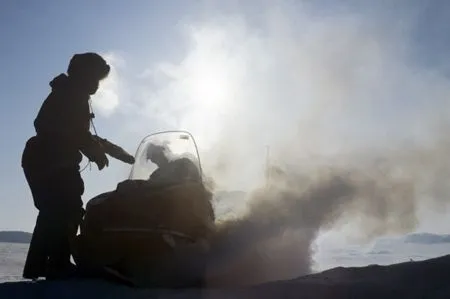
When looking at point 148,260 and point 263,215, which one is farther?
point 263,215

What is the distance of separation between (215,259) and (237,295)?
8.14ft

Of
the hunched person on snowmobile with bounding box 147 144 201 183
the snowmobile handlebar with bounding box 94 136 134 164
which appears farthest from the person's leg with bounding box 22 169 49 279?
the hunched person on snowmobile with bounding box 147 144 201 183

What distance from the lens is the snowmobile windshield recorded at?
8875 millimetres

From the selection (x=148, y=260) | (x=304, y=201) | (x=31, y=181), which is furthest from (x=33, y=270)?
(x=304, y=201)

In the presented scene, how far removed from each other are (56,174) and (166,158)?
2.02 m

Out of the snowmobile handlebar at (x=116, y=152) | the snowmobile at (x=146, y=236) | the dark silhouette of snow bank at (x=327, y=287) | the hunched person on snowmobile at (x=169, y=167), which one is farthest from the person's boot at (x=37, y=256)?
the hunched person on snowmobile at (x=169, y=167)

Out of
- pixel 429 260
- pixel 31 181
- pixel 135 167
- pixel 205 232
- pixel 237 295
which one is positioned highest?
pixel 135 167

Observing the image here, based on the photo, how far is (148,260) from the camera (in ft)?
23.8

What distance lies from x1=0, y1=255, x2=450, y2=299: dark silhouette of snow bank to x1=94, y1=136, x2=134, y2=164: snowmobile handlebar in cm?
239

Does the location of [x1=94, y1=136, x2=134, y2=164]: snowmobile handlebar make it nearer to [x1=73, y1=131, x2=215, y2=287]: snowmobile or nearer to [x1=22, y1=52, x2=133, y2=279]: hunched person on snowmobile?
[x1=22, y1=52, x2=133, y2=279]: hunched person on snowmobile

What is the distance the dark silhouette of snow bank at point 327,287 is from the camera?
5.33 meters

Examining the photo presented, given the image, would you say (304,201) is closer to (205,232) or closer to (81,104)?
(205,232)

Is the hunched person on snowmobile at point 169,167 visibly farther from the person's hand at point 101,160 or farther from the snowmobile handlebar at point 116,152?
the person's hand at point 101,160

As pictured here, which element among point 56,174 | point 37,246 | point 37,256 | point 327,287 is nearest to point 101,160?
point 56,174
